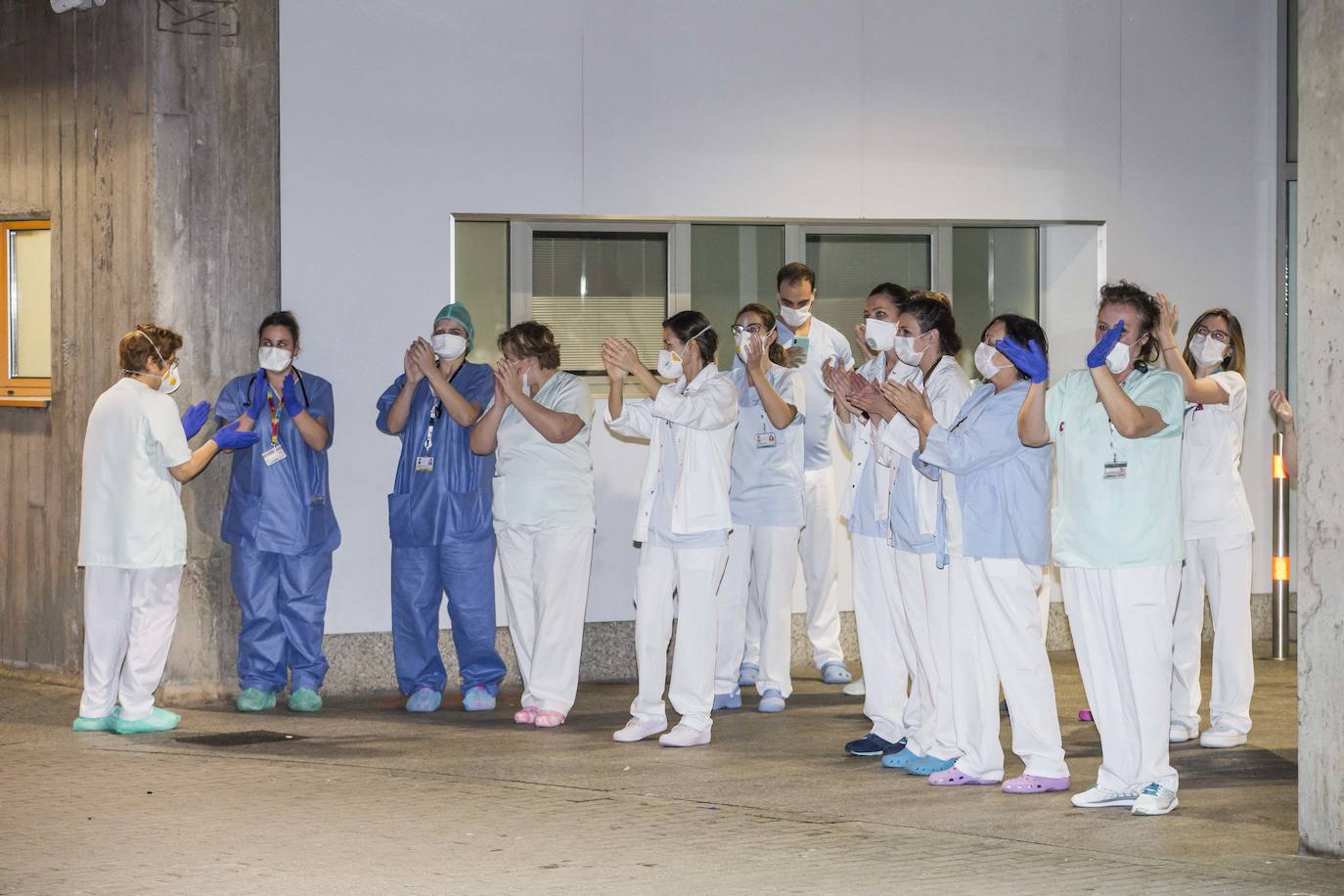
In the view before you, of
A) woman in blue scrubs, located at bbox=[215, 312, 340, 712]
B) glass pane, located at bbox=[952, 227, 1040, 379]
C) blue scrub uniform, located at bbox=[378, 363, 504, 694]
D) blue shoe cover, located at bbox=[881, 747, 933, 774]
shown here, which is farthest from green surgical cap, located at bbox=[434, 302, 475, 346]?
glass pane, located at bbox=[952, 227, 1040, 379]

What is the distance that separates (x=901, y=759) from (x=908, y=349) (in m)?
1.75

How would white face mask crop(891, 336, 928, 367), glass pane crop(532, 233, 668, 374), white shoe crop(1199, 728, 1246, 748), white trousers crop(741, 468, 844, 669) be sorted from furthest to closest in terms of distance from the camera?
1. glass pane crop(532, 233, 668, 374)
2. white trousers crop(741, 468, 844, 669)
3. white shoe crop(1199, 728, 1246, 748)
4. white face mask crop(891, 336, 928, 367)

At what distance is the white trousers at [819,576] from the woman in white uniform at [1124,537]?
2994 millimetres

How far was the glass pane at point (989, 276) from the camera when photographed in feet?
35.6

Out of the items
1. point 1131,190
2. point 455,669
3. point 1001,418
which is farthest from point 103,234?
point 1131,190

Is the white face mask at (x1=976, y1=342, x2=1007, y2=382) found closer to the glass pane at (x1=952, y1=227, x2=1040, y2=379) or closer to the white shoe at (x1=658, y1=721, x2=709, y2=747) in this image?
the white shoe at (x1=658, y1=721, x2=709, y2=747)

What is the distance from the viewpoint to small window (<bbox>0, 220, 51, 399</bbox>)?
398 inches

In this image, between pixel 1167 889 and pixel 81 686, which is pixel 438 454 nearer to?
pixel 81 686

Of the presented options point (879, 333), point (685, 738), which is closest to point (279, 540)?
point (685, 738)

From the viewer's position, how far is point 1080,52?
10.6 meters

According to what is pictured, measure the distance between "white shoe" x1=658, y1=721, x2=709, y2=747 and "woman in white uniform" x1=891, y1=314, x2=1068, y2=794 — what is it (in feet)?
Answer: 4.98

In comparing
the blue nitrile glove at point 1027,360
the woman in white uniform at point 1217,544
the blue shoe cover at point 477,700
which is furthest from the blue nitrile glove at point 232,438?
the woman in white uniform at point 1217,544

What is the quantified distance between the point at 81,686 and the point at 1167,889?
21.1 feet

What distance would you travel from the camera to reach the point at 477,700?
9008 mm
